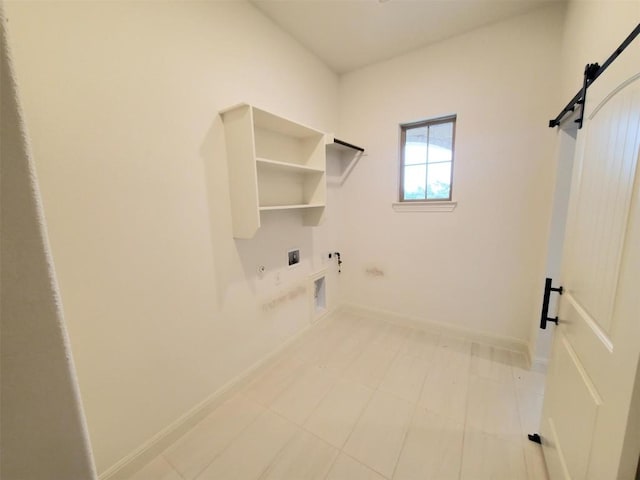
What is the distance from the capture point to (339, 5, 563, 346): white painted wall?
204 cm

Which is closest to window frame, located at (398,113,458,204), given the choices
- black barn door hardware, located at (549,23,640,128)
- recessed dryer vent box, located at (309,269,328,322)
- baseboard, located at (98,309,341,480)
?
black barn door hardware, located at (549,23,640,128)

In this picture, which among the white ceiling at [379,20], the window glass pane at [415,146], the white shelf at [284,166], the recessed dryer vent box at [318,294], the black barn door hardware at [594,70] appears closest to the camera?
the black barn door hardware at [594,70]

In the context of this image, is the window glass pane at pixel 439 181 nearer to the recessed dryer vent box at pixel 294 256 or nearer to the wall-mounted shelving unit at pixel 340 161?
the wall-mounted shelving unit at pixel 340 161

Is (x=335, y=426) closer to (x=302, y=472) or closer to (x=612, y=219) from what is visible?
(x=302, y=472)

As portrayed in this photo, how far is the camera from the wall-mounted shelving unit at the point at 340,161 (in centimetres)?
282

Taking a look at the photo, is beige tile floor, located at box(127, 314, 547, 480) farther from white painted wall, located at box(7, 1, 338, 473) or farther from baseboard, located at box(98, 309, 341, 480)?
white painted wall, located at box(7, 1, 338, 473)

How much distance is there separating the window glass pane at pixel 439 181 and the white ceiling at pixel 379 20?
1.13 m

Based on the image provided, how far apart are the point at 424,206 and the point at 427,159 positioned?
491mm

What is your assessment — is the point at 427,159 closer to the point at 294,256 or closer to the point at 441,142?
the point at 441,142

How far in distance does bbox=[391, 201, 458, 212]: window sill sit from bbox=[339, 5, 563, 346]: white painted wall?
52mm

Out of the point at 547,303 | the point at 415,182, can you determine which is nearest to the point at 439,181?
the point at 415,182

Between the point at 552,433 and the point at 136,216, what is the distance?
2360mm

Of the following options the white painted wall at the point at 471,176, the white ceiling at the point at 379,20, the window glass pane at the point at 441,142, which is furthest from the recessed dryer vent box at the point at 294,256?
the white ceiling at the point at 379,20

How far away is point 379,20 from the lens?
2.03 meters
